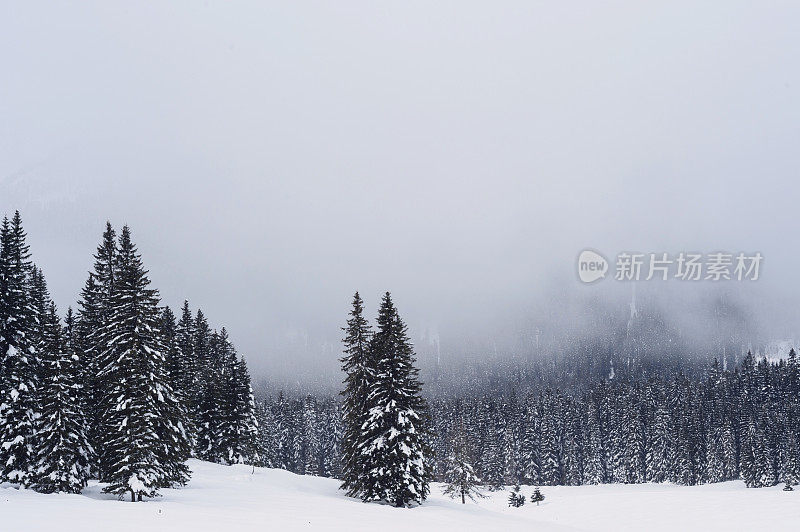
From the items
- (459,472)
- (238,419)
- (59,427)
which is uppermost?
(59,427)

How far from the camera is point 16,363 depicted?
28.6 meters

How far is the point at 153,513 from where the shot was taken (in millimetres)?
19734

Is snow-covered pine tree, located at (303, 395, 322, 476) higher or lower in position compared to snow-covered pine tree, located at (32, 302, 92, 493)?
lower

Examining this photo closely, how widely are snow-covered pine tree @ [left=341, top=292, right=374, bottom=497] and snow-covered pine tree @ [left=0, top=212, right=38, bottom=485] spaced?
57.4 feet

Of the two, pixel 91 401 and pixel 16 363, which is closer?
pixel 16 363

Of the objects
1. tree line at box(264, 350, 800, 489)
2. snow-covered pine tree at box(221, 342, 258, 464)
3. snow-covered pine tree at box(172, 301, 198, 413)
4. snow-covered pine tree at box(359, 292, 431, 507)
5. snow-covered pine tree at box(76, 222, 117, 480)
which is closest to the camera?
snow-covered pine tree at box(76, 222, 117, 480)

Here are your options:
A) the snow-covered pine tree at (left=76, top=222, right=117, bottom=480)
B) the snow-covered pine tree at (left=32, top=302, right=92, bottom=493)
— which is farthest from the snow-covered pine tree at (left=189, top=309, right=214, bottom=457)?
the snow-covered pine tree at (left=32, top=302, right=92, bottom=493)

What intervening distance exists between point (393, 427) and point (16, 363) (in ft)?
71.4

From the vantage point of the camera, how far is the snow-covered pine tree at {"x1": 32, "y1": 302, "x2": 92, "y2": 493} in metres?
25.0

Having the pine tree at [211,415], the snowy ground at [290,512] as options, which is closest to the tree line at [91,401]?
the snowy ground at [290,512]

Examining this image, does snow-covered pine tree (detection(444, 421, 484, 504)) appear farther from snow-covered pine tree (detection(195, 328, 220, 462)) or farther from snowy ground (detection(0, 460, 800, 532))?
snow-covered pine tree (detection(195, 328, 220, 462))

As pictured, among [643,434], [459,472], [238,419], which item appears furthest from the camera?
[643,434]

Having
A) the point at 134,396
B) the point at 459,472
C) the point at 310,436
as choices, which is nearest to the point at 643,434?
the point at 310,436

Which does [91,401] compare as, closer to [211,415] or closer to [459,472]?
[211,415]
